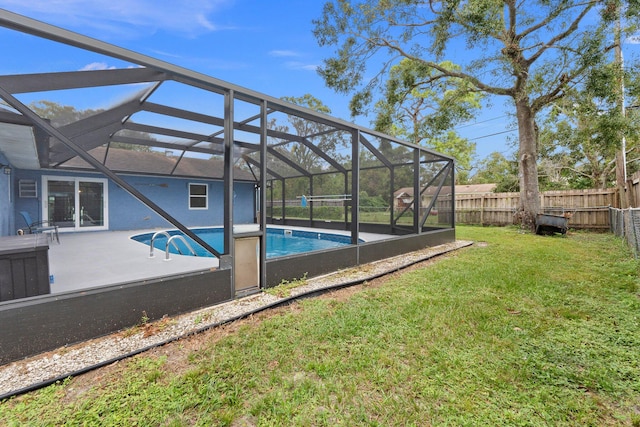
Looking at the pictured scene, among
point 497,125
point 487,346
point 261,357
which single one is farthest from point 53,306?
point 497,125

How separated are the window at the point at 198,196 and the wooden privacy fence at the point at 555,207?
12.2 metres

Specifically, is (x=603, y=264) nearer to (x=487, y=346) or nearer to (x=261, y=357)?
(x=487, y=346)

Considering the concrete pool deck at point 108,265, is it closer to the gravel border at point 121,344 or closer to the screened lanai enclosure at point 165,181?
the screened lanai enclosure at point 165,181

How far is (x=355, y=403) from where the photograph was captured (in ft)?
5.69

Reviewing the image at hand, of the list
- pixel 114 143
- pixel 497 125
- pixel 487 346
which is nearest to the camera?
pixel 487 346

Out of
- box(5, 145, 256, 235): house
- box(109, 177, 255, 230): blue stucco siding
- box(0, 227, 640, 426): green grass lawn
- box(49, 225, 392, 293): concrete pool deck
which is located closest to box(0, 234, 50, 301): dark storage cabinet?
box(49, 225, 392, 293): concrete pool deck

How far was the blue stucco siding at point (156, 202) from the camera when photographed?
8.11 m

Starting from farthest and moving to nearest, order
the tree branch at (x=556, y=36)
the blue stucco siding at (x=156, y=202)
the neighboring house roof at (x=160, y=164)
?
the neighboring house roof at (x=160, y=164) < the tree branch at (x=556, y=36) < the blue stucco siding at (x=156, y=202)

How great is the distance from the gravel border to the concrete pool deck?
1.63 feet

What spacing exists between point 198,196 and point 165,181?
4.52ft

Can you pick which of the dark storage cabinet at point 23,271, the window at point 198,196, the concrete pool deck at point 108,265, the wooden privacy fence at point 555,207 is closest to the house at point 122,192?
the window at point 198,196

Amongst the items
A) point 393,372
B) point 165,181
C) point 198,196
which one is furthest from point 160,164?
point 393,372

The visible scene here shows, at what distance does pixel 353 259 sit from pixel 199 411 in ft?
12.0

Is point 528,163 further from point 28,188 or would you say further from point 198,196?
point 28,188
